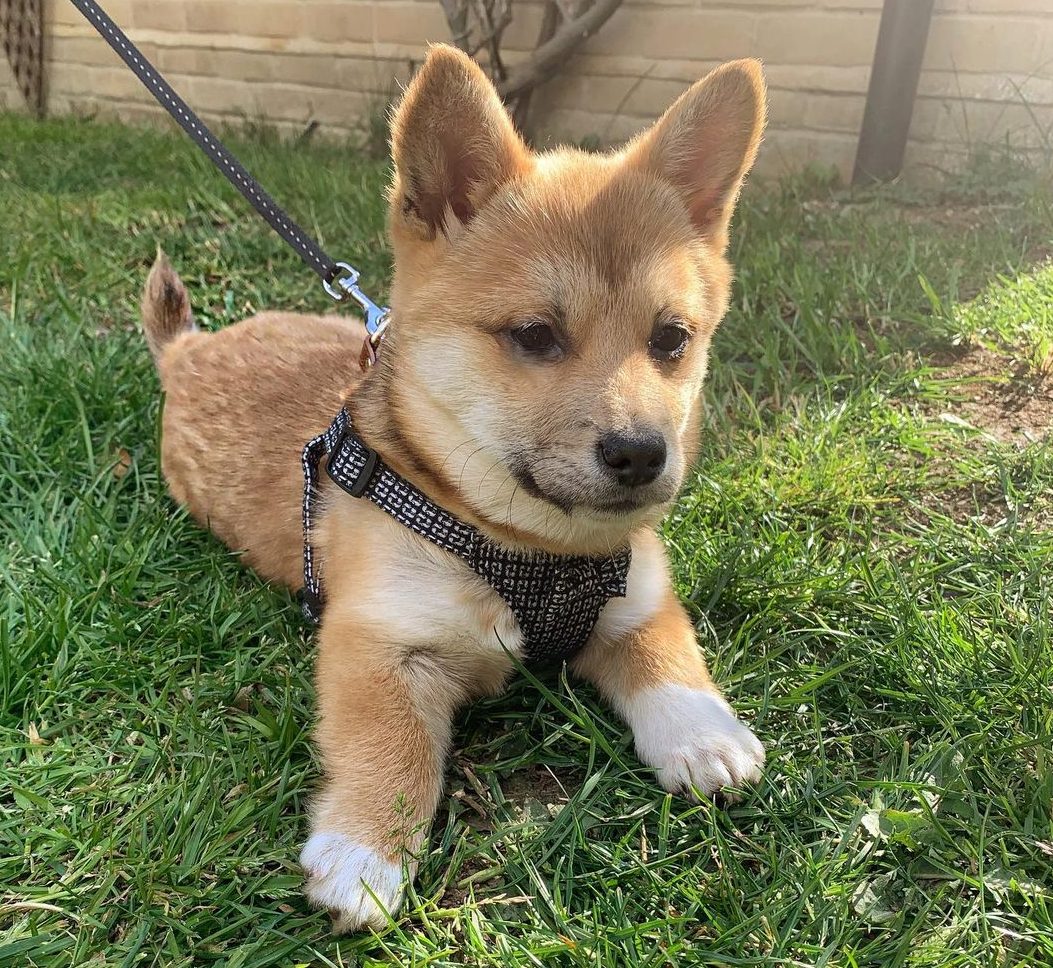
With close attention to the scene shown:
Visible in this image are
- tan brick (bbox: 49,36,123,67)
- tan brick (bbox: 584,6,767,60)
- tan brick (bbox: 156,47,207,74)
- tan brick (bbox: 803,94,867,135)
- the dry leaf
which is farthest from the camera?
tan brick (bbox: 49,36,123,67)

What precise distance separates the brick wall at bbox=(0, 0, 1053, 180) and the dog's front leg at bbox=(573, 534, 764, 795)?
4617 millimetres

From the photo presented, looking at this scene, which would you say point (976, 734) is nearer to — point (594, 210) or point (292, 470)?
point (594, 210)

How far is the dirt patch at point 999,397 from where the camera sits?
315 cm

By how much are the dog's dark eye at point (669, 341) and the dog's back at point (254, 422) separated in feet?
3.52

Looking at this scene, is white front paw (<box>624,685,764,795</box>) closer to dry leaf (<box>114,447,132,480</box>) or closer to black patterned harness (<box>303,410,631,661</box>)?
black patterned harness (<box>303,410,631,661</box>)

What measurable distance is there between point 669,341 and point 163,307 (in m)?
2.24

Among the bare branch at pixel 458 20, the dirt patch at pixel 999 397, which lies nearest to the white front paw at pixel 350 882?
the dirt patch at pixel 999 397

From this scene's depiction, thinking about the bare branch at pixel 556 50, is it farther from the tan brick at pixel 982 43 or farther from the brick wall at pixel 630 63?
the tan brick at pixel 982 43

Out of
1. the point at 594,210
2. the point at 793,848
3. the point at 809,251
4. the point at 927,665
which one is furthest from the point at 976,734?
the point at 809,251

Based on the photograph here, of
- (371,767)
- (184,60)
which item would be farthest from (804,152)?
(184,60)

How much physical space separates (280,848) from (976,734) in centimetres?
156

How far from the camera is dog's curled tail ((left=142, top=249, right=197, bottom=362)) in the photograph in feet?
11.1

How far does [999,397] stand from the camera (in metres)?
3.32

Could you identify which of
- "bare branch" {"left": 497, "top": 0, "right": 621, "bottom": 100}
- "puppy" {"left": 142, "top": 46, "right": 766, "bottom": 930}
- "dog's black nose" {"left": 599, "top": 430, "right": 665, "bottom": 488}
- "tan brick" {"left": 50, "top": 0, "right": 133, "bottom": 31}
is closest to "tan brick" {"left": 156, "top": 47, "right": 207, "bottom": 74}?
"tan brick" {"left": 50, "top": 0, "right": 133, "bottom": 31}
